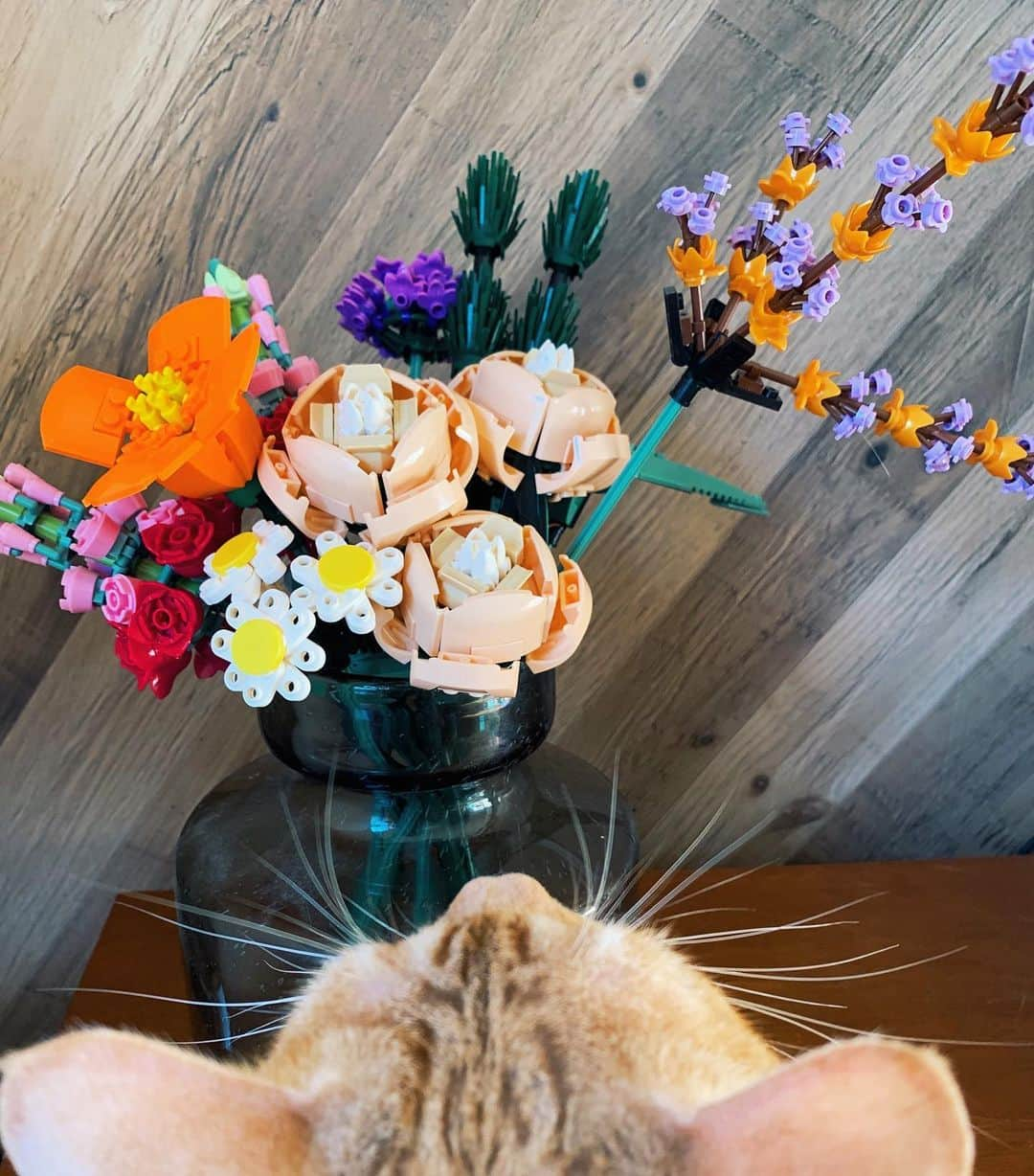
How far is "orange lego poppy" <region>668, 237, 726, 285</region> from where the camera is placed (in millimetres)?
529

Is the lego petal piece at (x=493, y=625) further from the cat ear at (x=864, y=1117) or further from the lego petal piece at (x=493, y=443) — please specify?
the cat ear at (x=864, y=1117)

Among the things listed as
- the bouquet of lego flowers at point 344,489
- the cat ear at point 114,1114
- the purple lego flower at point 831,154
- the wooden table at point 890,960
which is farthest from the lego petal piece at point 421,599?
the wooden table at point 890,960

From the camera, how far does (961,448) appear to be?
54 cm

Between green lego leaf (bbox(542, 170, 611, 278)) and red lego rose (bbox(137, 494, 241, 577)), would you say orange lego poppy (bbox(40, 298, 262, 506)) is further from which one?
green lego leaf (bbox(542, 170, 611, 278))

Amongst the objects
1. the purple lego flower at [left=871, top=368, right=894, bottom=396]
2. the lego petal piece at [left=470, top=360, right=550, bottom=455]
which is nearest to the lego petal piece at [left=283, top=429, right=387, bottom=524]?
the lego petal piece at [left=470, top=360, right=550, bottom=455]

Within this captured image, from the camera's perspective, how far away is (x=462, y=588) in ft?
1.61

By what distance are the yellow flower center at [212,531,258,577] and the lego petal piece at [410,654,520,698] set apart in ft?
0.37

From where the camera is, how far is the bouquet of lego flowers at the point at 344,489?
0.49 m

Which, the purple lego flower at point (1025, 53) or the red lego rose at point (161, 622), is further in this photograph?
the red lego rose at point (161, 622)

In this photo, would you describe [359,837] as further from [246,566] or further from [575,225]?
[575,225]

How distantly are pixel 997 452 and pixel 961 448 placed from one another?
0.03m

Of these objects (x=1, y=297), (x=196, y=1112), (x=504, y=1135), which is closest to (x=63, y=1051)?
(x=196, y=1112)

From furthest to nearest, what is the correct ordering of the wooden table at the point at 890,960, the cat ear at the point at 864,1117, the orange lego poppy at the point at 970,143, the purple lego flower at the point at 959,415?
the wooden table at the point at 890,960 → the purple lego flower at the point at 959,415 → the orange lego poppy at the point at 970,143 → the cat ear at the point at 864,1117

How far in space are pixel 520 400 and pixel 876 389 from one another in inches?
8.7
